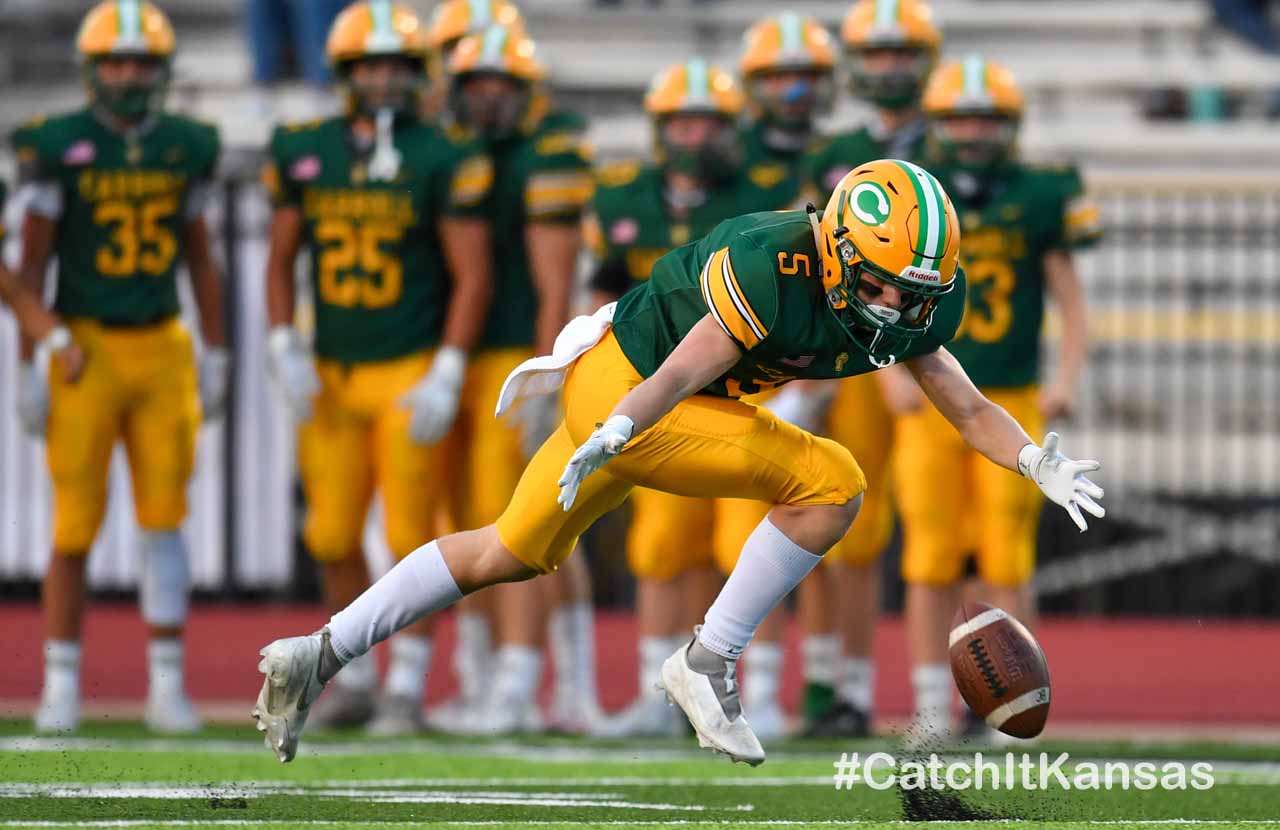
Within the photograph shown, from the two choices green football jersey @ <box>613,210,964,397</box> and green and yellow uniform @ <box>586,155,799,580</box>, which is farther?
green and yellow uniform @ <box>586,155,799,580</box>

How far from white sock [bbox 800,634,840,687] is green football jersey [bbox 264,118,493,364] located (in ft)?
5.21

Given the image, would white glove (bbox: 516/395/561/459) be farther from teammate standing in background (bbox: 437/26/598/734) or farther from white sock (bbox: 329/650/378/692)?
white sock (bbox: 329/650/378/692)

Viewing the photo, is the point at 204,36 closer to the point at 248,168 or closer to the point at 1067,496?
the point at 248,168

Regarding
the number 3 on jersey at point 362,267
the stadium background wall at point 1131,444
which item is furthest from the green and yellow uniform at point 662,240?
the stadium background wall at point 1131,444

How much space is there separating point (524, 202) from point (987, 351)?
1.64 meters

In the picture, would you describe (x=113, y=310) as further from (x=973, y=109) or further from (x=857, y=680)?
(x=973, y=109)

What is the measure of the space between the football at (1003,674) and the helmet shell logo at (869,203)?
3.20 feet

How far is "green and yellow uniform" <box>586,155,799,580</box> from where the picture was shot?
7.10m

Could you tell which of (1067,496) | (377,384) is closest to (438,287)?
(377,384)

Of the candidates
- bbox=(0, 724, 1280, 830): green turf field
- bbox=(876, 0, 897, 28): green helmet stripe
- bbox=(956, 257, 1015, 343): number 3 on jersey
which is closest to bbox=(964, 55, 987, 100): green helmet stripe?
bbox=(876, 0, 897, 28): green helmet stripe

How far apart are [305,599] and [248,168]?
205 centimetres

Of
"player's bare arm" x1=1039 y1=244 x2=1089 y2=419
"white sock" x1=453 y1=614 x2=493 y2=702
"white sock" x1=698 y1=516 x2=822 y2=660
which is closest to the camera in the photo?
"white sock" x1=698 y1=516 x2=822 y2=660


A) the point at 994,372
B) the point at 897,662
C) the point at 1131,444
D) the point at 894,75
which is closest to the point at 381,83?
the point at 894,75

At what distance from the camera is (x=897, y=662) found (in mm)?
9430
